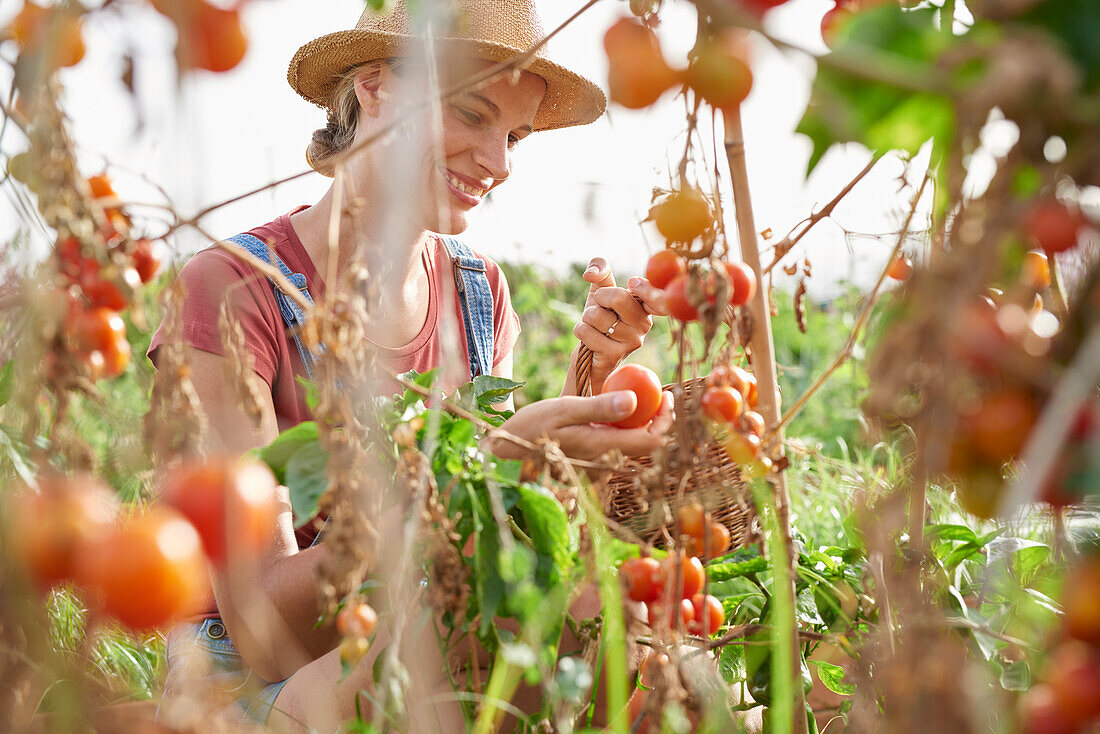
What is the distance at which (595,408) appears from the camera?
966 mm

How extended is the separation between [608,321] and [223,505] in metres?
1.01

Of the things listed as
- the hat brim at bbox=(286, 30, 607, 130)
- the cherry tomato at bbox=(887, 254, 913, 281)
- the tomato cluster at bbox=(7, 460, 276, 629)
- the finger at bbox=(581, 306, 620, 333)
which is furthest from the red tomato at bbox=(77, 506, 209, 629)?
the hat brim at bbox=(286, 30, 607, 130)

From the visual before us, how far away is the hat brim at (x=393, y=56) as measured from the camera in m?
1.54

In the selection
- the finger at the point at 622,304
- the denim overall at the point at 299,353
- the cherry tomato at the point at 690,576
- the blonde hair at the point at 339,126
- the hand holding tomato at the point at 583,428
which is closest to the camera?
the cherry tomato at the point at 690,576

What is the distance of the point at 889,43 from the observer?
47cm

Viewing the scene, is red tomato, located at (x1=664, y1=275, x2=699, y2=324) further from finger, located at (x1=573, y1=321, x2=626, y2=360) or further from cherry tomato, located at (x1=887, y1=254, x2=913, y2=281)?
finger, located at (x1=573, y1=321, x2=626, y2=360)

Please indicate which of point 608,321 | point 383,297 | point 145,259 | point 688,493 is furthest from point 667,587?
point 608,321

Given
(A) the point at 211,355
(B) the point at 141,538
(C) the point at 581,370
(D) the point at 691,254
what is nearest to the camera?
(B) the point at 141,538

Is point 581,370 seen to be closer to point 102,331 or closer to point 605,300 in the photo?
point 605,300

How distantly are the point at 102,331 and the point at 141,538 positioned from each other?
0.51 ft

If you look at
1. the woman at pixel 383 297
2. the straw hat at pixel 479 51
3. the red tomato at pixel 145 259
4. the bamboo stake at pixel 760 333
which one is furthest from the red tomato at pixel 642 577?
the straw hat at pixel 479 51

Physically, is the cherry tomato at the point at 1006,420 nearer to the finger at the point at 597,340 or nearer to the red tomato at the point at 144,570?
the red tomato at the point at 144,570

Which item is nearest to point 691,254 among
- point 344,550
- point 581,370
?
point 344,550

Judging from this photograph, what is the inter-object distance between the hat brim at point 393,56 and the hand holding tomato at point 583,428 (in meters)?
0.70
